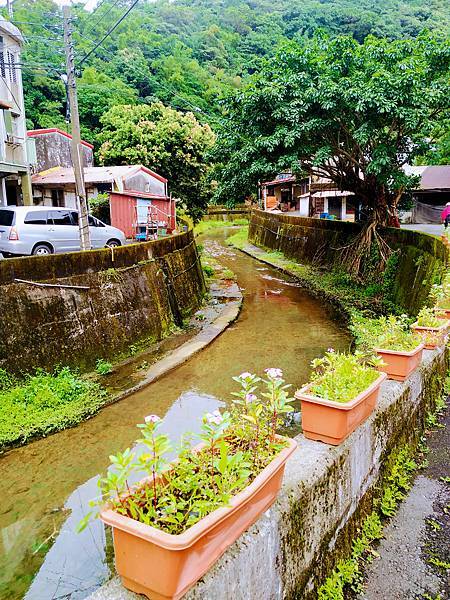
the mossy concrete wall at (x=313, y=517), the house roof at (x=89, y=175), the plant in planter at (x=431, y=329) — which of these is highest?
the house roof at (x=89, y=175)

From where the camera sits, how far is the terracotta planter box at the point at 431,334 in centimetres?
506

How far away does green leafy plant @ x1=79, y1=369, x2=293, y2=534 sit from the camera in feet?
5.66

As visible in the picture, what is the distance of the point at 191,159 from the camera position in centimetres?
2362

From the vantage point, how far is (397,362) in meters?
3.99

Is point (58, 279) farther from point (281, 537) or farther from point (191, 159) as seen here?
point (191, 159)

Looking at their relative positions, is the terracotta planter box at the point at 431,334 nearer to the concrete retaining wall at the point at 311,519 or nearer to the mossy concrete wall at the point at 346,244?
the concrete retaining wall at the point at 311,519

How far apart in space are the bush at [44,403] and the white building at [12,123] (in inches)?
369

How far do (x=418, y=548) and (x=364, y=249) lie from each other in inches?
491

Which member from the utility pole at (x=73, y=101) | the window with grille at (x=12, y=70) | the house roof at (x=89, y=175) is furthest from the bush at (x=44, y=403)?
the window with grille at (x=12, y=70)

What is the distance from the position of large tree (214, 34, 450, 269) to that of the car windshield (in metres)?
6.45

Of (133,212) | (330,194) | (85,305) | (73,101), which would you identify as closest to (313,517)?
(85,305)

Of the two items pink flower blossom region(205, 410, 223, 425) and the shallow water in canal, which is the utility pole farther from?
pink flower blossom region(205, 410, 223, 425)

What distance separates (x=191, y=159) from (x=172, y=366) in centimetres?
1683

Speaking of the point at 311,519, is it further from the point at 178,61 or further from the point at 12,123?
the point at 178,61
